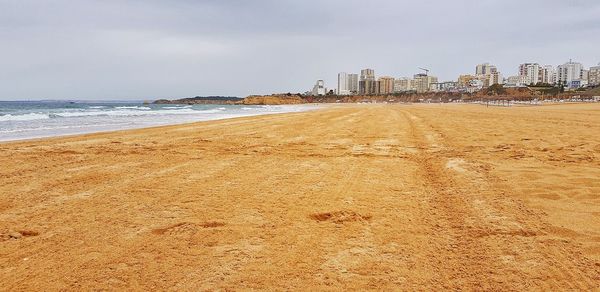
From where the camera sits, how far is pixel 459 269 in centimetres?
283

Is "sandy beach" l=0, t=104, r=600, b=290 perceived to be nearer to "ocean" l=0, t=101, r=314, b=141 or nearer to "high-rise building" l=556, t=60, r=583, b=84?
"ocean" l=0, t=101, r=314, b=141

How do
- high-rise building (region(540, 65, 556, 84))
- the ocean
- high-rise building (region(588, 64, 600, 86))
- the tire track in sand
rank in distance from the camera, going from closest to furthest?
the tire track in sand < the ocean < high-rise building (region(588, 64, 600, 86)) < high-rise building (region(540, 65, 556, 84))

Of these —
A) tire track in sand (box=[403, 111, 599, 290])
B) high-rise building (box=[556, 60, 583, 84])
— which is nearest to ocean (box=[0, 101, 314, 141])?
tire track in sand (box=[403, 111, 599, 290])

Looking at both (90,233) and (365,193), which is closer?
(90,233)

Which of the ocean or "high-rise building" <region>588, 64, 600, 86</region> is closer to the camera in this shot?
the ocean

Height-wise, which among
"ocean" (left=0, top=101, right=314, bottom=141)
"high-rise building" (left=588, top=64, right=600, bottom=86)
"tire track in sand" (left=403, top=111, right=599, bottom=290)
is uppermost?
"high-rise building" (left=588, top=64, right=600, bottom=86)

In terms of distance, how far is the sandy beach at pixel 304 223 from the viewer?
276 centimetres

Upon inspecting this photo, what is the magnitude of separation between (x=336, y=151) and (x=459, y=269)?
234 inches

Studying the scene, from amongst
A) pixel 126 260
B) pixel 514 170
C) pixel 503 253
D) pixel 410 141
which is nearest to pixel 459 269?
pixel 503 253

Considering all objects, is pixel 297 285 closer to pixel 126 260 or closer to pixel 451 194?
pixel 126 260

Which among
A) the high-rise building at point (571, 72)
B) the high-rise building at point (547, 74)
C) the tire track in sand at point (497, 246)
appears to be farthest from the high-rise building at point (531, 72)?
the tire track in sand at point (497, 246)

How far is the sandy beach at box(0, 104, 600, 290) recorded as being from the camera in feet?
9.06

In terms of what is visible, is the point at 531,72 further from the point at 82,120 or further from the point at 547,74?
the point at 82,120

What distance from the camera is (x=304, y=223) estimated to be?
3.84 meters
